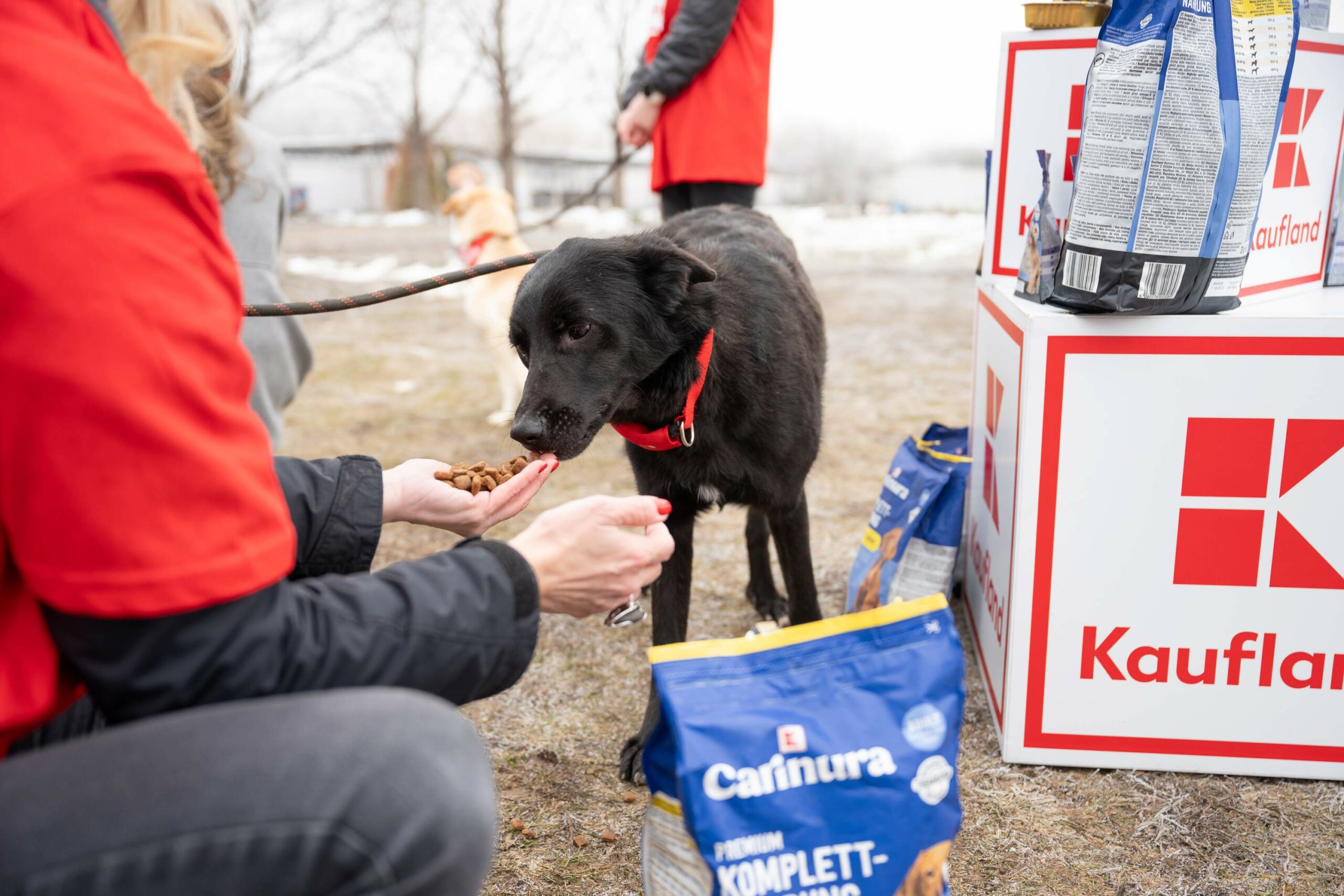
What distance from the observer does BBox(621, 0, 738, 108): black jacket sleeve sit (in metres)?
2.99

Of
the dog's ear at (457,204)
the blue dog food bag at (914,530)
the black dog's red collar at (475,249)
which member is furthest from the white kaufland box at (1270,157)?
the dog's ear at (457,204)

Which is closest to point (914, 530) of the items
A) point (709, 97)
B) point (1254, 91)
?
point (1254, 91)

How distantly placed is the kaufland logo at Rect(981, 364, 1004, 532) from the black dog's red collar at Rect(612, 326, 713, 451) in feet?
2.15

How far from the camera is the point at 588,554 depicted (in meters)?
1.09

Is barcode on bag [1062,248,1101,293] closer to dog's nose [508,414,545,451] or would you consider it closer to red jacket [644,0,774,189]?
dog's nose [508,414,545,451]

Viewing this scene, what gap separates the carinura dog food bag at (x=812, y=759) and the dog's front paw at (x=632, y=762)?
2.31 feet

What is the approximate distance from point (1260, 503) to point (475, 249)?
3.76 m

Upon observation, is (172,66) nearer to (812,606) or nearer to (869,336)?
(812,606)

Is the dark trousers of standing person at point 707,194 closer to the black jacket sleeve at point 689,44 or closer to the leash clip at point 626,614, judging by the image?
the black jacket sleeve at point 689,44

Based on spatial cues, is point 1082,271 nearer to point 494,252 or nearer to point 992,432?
point 992,432

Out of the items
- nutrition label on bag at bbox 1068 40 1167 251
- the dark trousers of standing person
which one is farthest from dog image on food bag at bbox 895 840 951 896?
the dark trousers of standing person

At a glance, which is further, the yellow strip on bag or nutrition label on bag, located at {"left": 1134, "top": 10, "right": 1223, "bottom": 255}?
nutrition label on bag, located at {"left": 1134, "top": 10, "right": 1223, "bottom": 255}

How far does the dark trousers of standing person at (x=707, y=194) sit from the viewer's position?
3229mm

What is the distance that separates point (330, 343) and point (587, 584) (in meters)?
6.44
